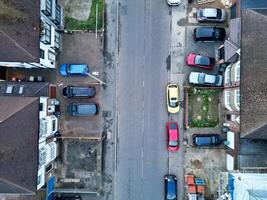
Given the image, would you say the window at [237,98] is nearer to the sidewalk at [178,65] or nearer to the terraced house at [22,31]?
the sidewalk at [178,65]

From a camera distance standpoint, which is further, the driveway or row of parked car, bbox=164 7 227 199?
the driveway

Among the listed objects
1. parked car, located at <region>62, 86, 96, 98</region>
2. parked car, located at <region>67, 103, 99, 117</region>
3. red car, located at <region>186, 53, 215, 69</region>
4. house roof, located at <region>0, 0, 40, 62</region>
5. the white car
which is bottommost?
parked car, located at <region>67, 103, 99, 117</region>

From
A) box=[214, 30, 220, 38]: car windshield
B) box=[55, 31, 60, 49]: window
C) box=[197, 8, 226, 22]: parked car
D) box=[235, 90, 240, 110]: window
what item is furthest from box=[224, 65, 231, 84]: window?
box=[55, 31, 60, 49]: window

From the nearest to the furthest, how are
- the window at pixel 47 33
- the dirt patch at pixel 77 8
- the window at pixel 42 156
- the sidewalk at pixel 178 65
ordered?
the window at pixel 42 156 < the window at pixel 47 33 < the sidewalk at pixel 178 65 < the dirt patch at pixel 77 8

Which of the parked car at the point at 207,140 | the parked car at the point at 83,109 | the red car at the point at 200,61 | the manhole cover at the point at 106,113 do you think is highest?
the red car at the point at 200,61

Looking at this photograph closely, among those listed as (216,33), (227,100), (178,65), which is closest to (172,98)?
(178,65)

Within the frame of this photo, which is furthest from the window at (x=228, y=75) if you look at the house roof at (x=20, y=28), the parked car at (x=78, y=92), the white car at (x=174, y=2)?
the house roof at (x=20, y=28)

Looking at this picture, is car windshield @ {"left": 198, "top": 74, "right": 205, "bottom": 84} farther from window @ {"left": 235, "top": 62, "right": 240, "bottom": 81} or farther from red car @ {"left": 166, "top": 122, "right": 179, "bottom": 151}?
red car @ {"left": 166, "top": 122, "right": 179, "bottom": 151}

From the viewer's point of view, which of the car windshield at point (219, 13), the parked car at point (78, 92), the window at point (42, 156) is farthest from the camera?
the parked car at point (78, 92)
